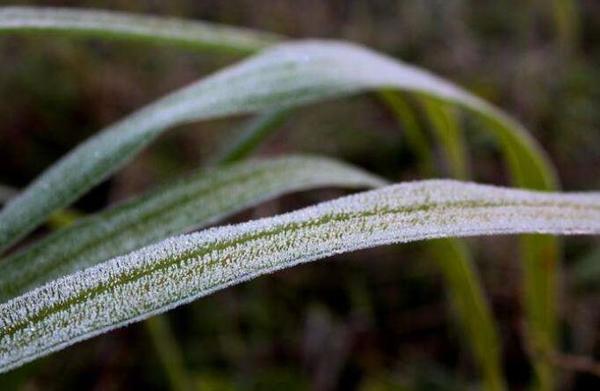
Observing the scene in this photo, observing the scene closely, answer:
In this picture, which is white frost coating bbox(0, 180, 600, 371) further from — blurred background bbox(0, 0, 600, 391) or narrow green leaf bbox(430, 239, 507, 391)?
blurred background bbox(0, 0, 600, 391)

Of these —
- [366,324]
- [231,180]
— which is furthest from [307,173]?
[366,324]

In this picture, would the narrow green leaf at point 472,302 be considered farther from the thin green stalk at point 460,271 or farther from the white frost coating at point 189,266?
the white frost coating at point 189,266

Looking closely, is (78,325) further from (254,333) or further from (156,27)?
(254,333)

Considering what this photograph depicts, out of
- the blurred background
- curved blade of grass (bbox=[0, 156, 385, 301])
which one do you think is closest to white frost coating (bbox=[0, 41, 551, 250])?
curved blade of grass (bbox=[0, 156, 385, 301])

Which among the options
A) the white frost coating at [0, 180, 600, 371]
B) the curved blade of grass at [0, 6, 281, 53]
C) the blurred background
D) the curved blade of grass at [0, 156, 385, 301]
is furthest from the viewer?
the blurred background

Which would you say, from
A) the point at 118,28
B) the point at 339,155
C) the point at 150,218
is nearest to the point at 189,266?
the point at 150,218

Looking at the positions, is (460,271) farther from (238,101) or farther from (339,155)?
(339,155)
